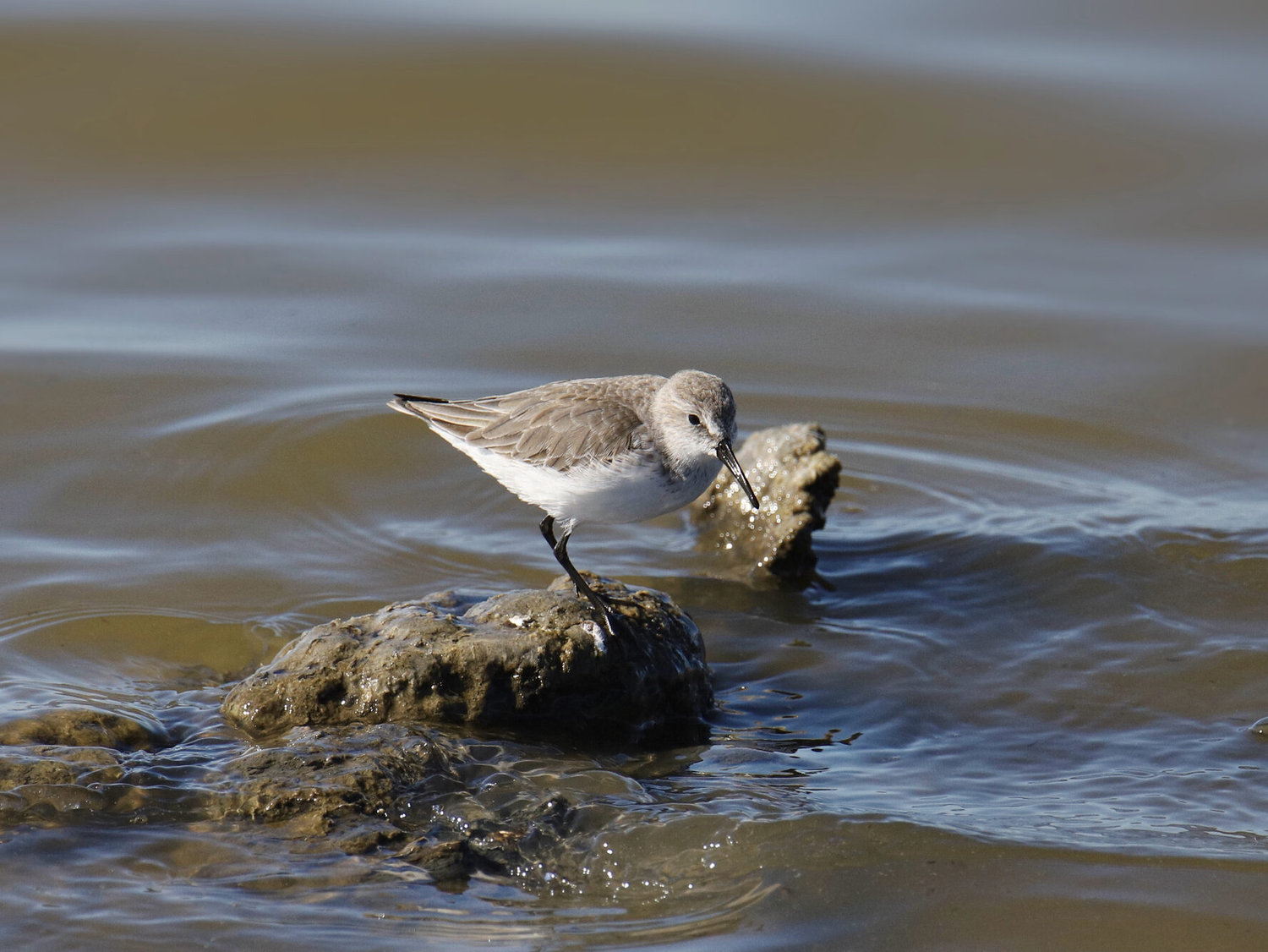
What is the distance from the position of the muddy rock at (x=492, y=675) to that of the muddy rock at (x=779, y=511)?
1.46m

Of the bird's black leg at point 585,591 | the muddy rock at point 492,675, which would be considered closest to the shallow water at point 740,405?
the muddy rock at point 492,675

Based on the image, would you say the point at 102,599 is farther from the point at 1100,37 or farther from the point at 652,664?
the point at 1100,37

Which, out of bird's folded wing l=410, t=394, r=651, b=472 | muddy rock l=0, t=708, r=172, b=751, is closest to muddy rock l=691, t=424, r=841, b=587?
bird's folded wing l=410, t=394, r=651, b=472

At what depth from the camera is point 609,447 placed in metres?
6.29

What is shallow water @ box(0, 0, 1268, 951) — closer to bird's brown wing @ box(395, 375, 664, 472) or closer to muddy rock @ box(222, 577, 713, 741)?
muddy rock @ box(222, 577, 713, 741)

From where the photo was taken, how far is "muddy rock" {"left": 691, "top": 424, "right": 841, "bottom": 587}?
24.6ft

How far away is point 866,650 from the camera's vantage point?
682 cm

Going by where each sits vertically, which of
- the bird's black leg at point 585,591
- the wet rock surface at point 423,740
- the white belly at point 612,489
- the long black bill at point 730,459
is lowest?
the wet rock surface at point 423,740

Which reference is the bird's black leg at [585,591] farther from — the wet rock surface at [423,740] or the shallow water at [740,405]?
the shallow water at [740,405]

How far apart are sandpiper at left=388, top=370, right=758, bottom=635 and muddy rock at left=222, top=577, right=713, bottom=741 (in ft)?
0.66

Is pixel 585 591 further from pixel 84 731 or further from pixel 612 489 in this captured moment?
pixel 84 731

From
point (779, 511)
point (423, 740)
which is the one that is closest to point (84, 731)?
point (423, 740)

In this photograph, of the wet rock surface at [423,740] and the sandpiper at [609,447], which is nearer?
the wet rock surface at [423,740]

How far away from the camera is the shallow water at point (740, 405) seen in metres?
5.00
